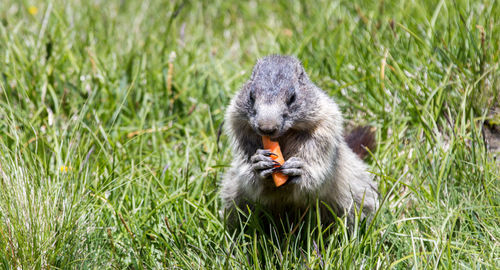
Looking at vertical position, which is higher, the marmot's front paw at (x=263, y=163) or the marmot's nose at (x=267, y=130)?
the marmot's nose at (x=267, y=130)

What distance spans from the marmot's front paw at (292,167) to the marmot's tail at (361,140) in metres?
0.91

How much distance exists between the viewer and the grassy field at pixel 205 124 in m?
3.14

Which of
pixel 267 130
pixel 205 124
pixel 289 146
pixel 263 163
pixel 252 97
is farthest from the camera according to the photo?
pixel 205 124

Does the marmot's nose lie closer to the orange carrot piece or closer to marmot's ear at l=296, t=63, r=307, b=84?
the orange carrot piece

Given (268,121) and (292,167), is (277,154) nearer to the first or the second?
(292,167)

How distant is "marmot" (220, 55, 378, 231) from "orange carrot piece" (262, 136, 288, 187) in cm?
4

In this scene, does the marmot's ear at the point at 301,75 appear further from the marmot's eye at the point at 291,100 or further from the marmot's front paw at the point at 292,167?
the marmot's front paw at the point at 292,167

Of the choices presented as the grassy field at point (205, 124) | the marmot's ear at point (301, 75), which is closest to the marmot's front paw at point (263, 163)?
the grassy field at point (205, 124)

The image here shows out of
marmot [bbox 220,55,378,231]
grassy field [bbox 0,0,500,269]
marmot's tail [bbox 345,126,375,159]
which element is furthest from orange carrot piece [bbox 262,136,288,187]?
marmot's tail [bbox 345,126,375,159]

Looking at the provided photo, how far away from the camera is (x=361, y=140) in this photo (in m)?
4.21

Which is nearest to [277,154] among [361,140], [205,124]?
[361,140]

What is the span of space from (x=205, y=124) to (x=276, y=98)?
1.62m

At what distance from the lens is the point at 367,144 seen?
166 inches

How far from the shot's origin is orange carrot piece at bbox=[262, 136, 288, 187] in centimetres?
338
